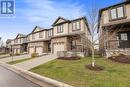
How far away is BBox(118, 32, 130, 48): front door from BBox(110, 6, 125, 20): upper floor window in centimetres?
304

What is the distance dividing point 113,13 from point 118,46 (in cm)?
530

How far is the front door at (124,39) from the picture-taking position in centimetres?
2356

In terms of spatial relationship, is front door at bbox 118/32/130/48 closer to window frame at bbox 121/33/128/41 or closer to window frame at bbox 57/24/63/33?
window frame at bbox 121/33/128/41

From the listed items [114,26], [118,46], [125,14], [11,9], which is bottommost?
[118,46]

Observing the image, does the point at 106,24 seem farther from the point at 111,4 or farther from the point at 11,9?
the point at 11,9

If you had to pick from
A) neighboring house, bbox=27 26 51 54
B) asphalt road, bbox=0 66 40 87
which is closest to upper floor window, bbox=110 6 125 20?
asphalt road, bbox=0 66 40 87

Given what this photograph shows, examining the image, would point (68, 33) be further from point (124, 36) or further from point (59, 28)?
point (124, 36)

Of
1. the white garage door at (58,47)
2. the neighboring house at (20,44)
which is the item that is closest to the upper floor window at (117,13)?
the white garage door at (58,47)

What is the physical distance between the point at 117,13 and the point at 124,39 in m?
4.32

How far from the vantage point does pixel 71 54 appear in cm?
2591

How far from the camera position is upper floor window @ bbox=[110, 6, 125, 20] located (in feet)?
75.2

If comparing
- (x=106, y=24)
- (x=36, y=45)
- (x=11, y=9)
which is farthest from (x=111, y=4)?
(x=36, y=45)

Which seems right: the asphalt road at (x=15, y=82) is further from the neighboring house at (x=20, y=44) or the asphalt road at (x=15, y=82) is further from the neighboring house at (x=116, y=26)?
the neighboring house at (x=20, y=44)

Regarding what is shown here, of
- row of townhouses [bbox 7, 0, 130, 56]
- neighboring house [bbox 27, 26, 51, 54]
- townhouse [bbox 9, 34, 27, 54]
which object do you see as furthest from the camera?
townhouse [bbox 9, 34, 27, 54]
